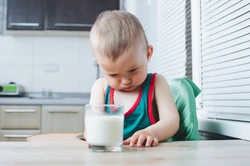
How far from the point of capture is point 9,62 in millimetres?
3607

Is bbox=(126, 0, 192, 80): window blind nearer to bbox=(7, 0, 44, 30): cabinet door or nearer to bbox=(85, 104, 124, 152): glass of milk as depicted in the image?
bbox=(7, 0, 44, 30): cabinet door

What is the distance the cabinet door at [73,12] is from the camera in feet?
10.9

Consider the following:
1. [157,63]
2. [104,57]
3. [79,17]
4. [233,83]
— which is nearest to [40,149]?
[104,57]

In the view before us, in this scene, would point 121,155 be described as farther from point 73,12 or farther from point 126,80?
point 73,12

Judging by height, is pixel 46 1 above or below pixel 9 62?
above

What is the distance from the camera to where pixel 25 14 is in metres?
3.31

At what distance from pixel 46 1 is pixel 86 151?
2.88 meters

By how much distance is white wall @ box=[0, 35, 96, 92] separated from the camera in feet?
11.8

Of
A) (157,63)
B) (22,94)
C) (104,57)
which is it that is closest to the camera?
(104,57)

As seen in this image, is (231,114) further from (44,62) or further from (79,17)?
(44,62)

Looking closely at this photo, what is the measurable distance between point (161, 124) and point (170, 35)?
4.71 ft

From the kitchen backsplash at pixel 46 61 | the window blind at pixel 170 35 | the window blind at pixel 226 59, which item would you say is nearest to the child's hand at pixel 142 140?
the window blind at pixel 226 59

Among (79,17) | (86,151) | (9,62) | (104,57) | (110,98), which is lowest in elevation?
(86,151)

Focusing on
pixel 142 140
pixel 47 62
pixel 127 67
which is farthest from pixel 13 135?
pixel 142 140
